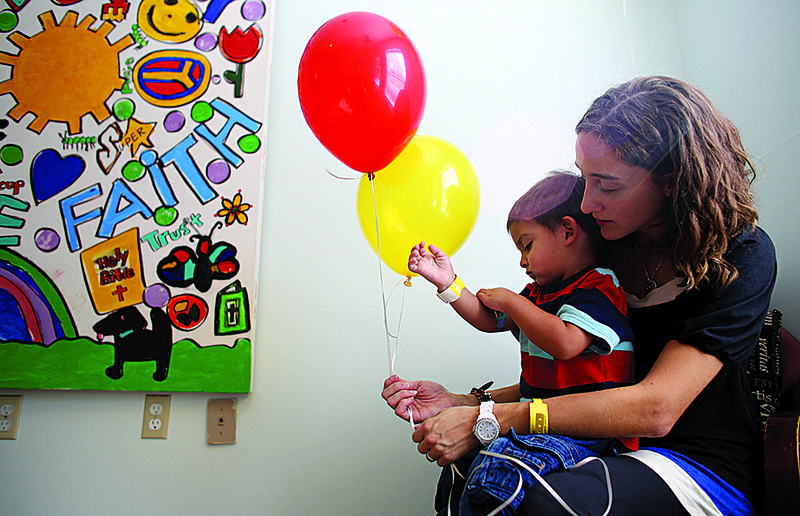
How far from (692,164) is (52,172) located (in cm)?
171

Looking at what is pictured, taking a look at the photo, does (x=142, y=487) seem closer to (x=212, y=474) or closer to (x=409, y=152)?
(x=212, y=474)

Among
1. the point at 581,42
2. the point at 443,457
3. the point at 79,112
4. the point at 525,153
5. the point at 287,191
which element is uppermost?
the point at 581,42

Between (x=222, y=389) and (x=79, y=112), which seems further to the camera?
(x=79, y=112)

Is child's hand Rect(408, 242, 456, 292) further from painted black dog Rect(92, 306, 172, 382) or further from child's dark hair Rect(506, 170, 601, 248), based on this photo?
painted black dog Rect(92, 306, 172, 382)

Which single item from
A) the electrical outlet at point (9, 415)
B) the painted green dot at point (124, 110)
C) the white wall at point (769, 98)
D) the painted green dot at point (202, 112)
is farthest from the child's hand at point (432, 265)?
the electrical outlet at point (9, 415)

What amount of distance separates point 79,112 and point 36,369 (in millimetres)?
783

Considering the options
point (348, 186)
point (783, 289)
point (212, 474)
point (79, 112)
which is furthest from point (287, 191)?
point (783, 289)

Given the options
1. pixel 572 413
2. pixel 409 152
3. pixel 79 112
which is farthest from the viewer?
pixel 79 112

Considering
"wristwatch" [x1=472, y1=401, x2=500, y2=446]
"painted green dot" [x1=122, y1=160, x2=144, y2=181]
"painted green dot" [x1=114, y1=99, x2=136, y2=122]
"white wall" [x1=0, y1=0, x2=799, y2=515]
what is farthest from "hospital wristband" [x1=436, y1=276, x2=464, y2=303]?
"painted green dot" [x1=114, y1=99, x2=136, y2=122]

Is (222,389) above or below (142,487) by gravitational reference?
above

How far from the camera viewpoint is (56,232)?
1.53 metres

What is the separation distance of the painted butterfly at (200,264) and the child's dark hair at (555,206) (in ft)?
2.78

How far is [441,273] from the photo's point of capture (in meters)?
1.10

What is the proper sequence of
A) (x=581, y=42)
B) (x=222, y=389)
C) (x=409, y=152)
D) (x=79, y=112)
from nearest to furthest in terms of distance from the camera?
(x=409, y=152) < (x=222, y=389) < (x=79, y=112) < (x=581, y=42)
